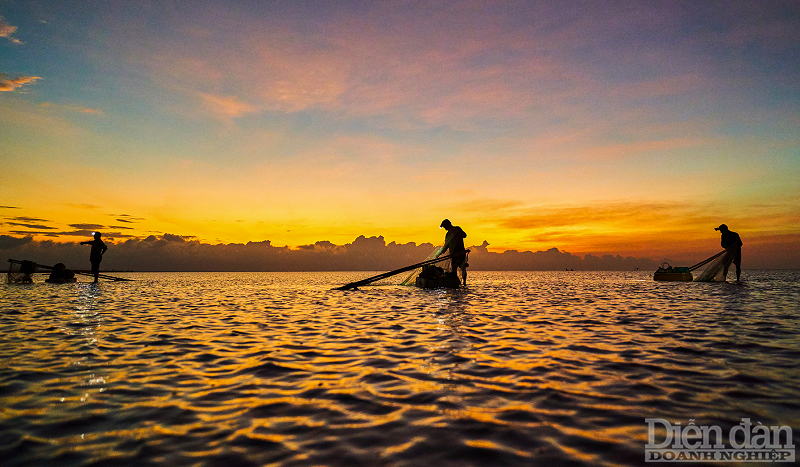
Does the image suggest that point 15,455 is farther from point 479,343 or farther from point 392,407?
point 479,343

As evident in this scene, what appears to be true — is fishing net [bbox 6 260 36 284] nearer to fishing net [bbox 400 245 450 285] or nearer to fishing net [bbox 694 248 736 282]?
fishing net [bbox 400 245 450 285]

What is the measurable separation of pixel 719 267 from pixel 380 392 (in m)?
36.5

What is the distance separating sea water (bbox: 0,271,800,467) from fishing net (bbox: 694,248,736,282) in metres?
24.1

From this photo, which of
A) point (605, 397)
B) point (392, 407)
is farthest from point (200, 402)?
point (605, 397)

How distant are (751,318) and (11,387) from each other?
19.1 m

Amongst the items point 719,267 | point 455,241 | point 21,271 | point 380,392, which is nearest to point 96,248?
point 21,271

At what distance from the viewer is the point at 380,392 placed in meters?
5.93

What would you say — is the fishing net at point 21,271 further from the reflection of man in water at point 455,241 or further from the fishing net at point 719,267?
the fishing net at point 719,267

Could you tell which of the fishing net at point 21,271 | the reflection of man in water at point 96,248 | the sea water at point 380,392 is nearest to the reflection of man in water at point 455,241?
the sea water at point 380,392

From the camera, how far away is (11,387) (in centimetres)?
629

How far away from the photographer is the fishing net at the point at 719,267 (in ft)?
101

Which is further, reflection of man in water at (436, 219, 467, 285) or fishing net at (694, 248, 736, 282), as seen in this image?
fishing net at (694, 248, 736, 282)

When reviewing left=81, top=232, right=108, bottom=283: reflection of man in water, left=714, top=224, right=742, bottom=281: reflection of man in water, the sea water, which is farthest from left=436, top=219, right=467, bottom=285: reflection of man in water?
left=81, top=232, right=108, bottom=283: reflection of man in water

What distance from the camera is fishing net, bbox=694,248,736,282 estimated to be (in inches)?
1213
